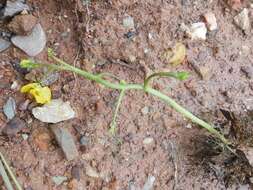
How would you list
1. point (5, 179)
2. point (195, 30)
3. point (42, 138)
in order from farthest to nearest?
point (195, 30), point (42, 138), point (5, 179)

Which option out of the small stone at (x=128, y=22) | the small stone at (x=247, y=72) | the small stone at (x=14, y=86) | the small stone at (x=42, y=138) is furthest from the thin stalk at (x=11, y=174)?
the small stone at (x=247, y=72)

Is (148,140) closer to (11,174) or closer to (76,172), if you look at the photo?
(76,172)

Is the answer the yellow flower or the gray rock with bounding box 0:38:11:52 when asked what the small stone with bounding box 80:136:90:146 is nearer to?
the yellow flower

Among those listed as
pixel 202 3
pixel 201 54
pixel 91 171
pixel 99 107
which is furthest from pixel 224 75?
pixel 91 171

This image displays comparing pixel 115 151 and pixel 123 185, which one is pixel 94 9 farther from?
pixel 123 185

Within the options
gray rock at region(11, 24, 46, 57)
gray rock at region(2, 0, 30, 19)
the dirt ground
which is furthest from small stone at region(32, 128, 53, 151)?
gray rock at region(2, 0, 30, 19)

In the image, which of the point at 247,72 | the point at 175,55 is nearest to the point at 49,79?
the point at 175,55
